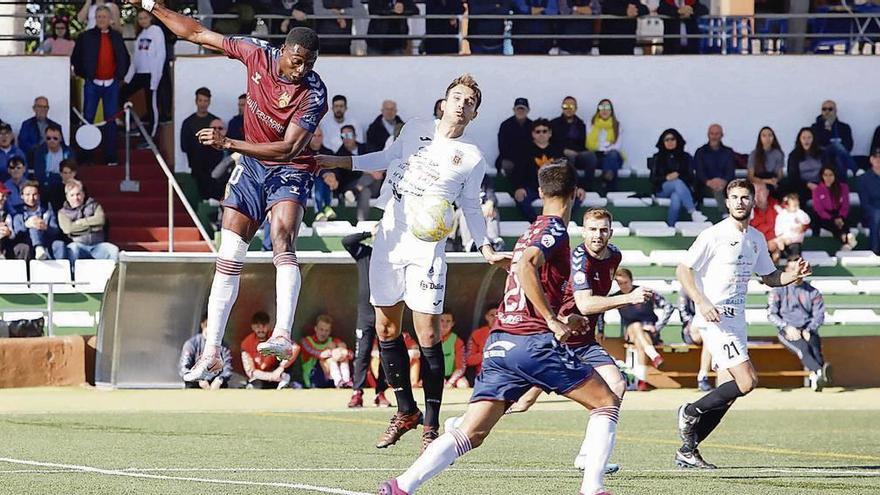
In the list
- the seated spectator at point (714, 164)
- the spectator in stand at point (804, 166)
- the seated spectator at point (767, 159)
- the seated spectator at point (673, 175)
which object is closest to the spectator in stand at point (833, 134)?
the spectator in stand at point (804, 166)

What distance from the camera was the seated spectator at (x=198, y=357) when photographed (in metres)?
19.3

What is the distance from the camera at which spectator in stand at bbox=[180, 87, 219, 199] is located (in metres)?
24.0

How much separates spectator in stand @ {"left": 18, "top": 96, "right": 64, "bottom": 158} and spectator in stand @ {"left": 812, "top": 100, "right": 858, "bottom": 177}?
11.6m

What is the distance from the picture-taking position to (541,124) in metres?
24.4

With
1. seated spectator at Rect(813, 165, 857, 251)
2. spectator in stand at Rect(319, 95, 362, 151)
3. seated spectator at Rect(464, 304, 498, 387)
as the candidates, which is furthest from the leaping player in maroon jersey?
seated spectator at Rect(813, 165, 857, 251)

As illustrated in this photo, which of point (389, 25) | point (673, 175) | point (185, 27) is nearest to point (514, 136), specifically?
point (673, 175)

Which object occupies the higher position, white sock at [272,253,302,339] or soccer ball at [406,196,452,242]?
soccer ball at [406,196,452,242]

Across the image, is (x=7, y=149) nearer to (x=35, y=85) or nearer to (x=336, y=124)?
(x=35, y=85)

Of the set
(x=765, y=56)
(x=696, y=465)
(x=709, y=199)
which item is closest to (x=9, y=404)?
(x=696, y=465)

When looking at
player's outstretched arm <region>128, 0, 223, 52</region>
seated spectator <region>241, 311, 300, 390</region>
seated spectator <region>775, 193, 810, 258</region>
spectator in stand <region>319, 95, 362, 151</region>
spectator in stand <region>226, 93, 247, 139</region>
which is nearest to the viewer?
player's outstretched arm <region>128, 0, 223, 52</region>

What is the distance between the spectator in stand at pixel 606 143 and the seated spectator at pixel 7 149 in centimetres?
823

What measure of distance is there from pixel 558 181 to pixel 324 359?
11373 mm

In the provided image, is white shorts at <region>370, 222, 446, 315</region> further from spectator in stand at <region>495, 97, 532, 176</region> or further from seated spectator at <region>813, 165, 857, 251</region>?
seated spectator at <region>813, 165, 857, 251</region>

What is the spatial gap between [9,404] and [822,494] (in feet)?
32.5
